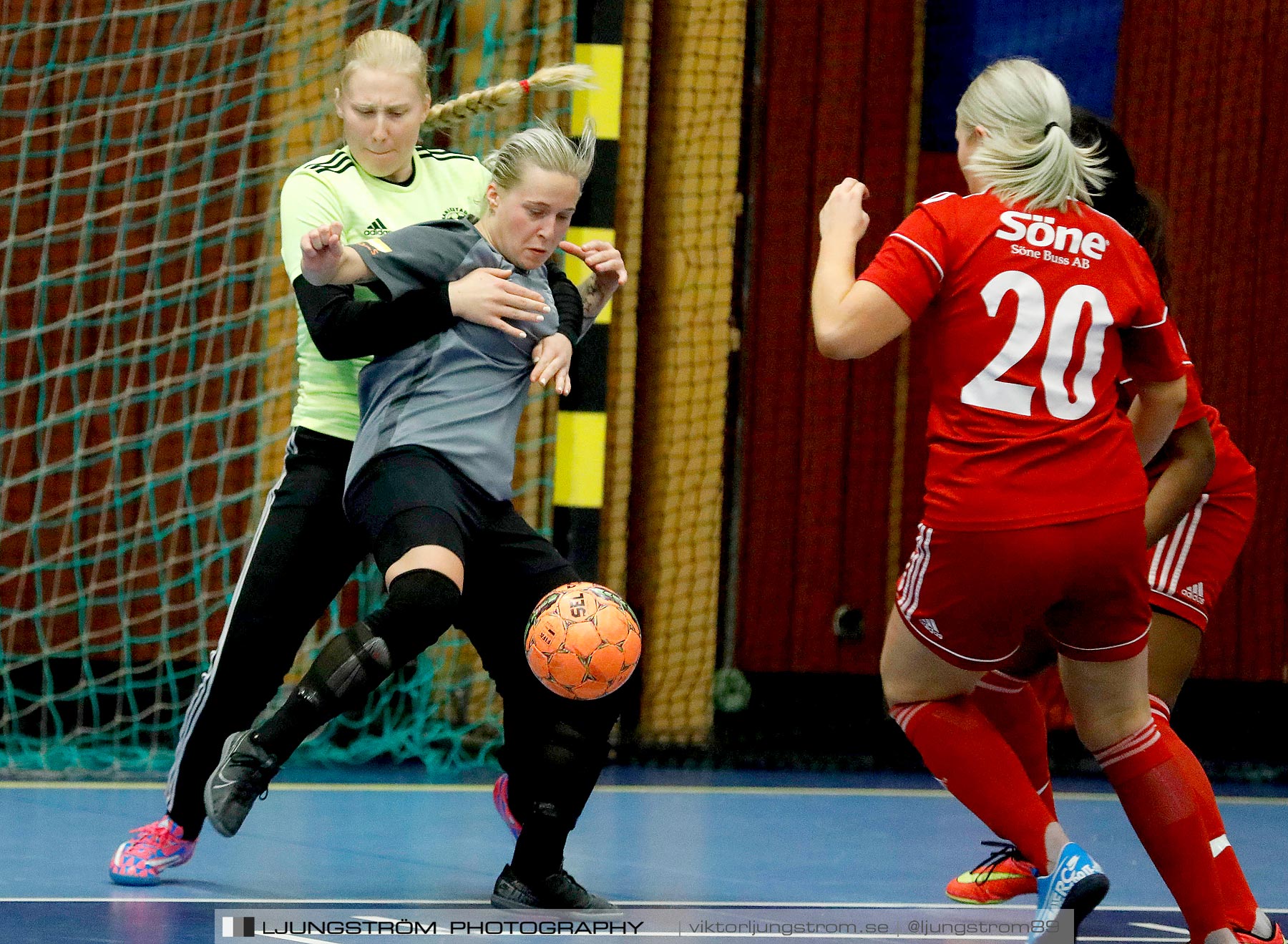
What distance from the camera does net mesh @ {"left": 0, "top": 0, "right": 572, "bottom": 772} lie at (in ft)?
17.0

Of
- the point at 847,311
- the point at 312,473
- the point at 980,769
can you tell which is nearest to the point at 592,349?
the point at 312,473

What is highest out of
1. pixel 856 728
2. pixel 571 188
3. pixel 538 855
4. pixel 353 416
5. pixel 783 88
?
pixel 783 88

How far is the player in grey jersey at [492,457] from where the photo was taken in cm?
310

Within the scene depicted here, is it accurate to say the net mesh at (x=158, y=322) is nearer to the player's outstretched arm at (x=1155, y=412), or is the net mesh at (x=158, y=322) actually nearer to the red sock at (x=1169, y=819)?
the player's outstretched arm at (x=1155, y=412)

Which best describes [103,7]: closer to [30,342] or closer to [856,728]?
[30,342]

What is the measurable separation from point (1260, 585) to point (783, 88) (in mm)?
2490

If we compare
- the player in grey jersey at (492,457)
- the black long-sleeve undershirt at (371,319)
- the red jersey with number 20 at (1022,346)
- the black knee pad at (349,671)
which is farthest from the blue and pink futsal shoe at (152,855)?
the red jersey with number 20 at (1022,346)

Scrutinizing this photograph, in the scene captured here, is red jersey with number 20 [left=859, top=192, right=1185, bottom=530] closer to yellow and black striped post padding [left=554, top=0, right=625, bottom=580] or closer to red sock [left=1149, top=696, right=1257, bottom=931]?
red sock [left=1149, top=696, right=1257, bottom=931]

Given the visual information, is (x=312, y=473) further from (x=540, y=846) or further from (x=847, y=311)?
(x=847, y=311)

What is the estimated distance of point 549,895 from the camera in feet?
10.7

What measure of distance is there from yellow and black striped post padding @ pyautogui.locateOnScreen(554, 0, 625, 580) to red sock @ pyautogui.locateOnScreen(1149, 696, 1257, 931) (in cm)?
224

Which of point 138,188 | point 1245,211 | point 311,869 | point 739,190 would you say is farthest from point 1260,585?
point 138,188

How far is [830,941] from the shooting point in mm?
3133

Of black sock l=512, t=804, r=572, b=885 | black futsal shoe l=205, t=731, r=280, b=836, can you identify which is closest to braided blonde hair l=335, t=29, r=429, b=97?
black futsal shoe l=205, t=731, r=280, b=836
